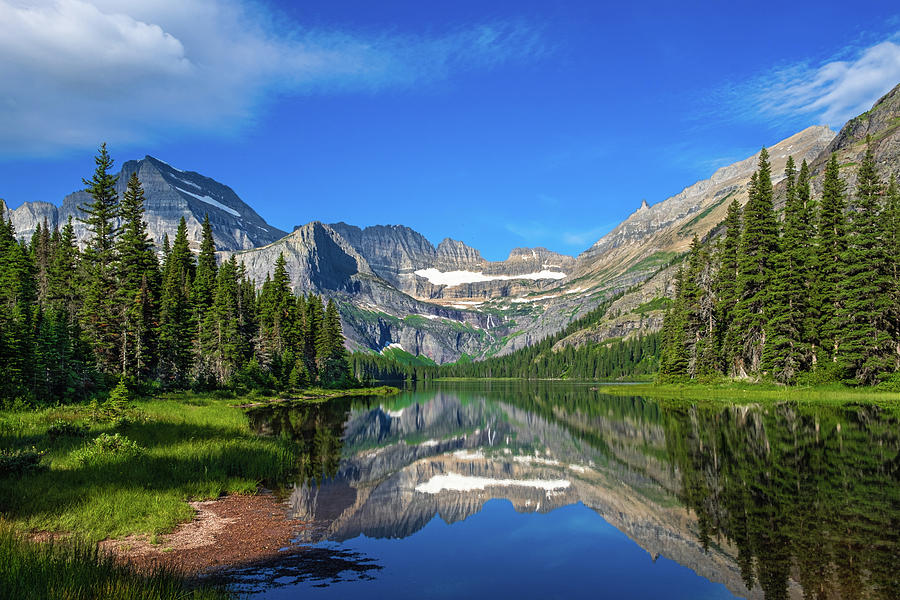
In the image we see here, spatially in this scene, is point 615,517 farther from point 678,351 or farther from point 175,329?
point 678,351

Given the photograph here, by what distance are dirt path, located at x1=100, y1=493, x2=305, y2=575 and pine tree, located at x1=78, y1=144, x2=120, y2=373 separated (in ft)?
137

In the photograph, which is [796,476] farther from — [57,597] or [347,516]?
[57,597]

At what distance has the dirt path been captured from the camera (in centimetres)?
1351

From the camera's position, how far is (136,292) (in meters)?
63.3

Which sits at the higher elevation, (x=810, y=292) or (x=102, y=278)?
(x=102, y=278)

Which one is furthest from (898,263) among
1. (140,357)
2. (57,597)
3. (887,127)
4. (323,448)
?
(887,127)

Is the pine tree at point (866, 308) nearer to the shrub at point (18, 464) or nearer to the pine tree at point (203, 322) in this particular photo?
the shrub at point (18, 464)

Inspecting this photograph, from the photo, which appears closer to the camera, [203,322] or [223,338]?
[223,338]

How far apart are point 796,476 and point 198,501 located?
23466mm

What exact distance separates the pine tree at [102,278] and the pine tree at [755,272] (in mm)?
76996

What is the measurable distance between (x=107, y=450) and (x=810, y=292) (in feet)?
240

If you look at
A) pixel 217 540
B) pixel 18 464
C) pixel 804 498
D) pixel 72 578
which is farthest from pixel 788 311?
pixel 72 578

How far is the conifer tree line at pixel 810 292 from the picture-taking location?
5806 centimetres

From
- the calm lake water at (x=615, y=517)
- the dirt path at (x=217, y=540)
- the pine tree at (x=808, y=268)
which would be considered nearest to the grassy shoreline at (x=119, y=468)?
the dirt path at (x=217, y=540)
